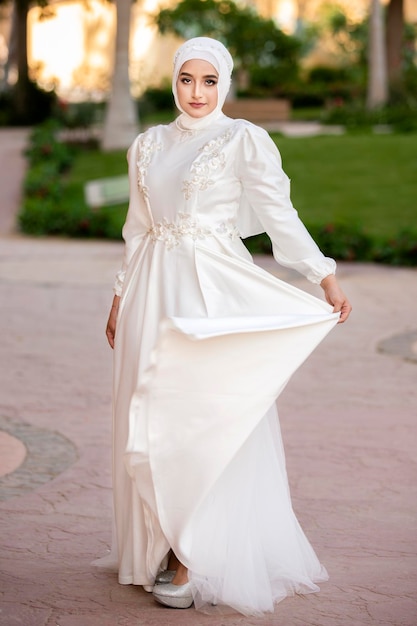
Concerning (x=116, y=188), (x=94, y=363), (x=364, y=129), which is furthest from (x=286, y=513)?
(x=364, y=129)

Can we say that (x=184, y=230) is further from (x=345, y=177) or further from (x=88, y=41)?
(x=88, y=41)

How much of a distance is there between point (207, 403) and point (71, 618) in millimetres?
800

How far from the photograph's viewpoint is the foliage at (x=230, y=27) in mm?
27422

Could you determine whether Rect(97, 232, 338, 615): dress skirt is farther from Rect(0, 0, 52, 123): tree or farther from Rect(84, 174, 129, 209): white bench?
Rect(0, 0, 52, 123): tree

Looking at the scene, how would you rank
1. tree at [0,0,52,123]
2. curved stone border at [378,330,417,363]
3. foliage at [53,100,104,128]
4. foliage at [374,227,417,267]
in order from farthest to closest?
tree at [0,0,52,123] → foliage at [53,100,104,128] → foliage at [374,227,417,267] → curved stone border at [378,330,417,363]

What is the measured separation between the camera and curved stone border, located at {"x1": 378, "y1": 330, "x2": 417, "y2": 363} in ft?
24.7

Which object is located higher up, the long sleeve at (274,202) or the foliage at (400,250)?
the long sleeve at (274,202)

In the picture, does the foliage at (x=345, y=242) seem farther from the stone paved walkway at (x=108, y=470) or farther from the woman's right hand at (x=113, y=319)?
the woman's right hand at (x=113, y=319)

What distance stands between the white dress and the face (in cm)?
9

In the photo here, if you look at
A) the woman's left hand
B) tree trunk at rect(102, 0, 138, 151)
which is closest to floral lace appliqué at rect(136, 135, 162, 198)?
the woman's left hand

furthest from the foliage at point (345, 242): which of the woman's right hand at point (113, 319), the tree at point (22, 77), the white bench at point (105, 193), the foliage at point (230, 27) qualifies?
the tree at point (22, 77)

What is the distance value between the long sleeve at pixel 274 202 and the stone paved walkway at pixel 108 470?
1.09 meters

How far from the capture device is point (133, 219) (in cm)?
378

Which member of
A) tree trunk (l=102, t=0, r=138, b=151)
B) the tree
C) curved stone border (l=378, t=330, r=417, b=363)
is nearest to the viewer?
curved stone border (l=378, t=330, r=417, b=363)
